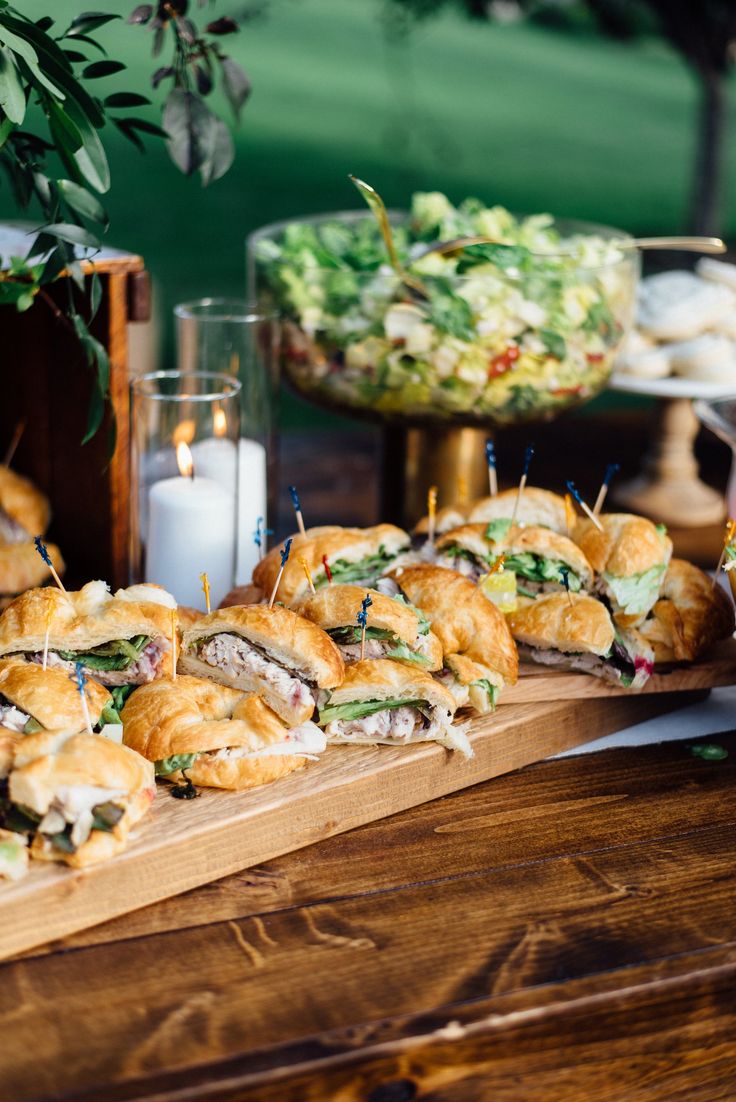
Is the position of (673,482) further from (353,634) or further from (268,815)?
(268,815)

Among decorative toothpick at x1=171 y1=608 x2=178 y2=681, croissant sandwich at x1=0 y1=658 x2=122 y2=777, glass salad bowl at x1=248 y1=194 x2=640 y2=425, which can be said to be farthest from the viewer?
glass salad bowl at x1=248 y1=194 x2=640 y2=425

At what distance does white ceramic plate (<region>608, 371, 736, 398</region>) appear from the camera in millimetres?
2557

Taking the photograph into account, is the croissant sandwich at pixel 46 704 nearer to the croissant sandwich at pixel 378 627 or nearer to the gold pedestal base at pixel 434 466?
the croissant sandwich at pixel 378 627

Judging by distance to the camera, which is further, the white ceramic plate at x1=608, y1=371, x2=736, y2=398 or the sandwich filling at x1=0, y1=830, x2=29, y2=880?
the white ceramic plate at x1=608, y1=371, x2=736, y2=398

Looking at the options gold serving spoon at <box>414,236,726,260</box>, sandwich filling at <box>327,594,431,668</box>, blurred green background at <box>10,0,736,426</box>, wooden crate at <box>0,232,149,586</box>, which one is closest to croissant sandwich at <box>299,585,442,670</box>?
sandwich filling at <box>327,594,431,668</box>

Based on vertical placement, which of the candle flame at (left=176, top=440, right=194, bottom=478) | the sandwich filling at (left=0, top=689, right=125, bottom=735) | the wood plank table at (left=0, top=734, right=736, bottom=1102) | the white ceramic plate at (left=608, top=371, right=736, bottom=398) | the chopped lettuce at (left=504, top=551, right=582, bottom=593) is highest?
the white ceramic plate at (left=608, top=371, right=736, bottom=398)

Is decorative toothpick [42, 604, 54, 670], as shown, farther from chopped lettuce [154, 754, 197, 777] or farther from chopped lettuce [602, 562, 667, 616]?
chopped lettuce [602, 562, 667, 616]

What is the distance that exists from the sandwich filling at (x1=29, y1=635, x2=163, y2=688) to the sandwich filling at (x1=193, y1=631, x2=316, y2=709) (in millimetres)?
62

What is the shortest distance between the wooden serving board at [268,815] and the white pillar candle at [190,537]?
0.54 m

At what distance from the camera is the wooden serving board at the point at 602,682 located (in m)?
1.66

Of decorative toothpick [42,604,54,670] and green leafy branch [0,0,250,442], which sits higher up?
green leafy branch [0,0,250,442]

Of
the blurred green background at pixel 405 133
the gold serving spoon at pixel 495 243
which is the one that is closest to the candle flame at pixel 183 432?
the gold serving spoon at pixel 495 243

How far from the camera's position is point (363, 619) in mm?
1502

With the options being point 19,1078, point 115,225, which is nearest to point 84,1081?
point 19,1078
